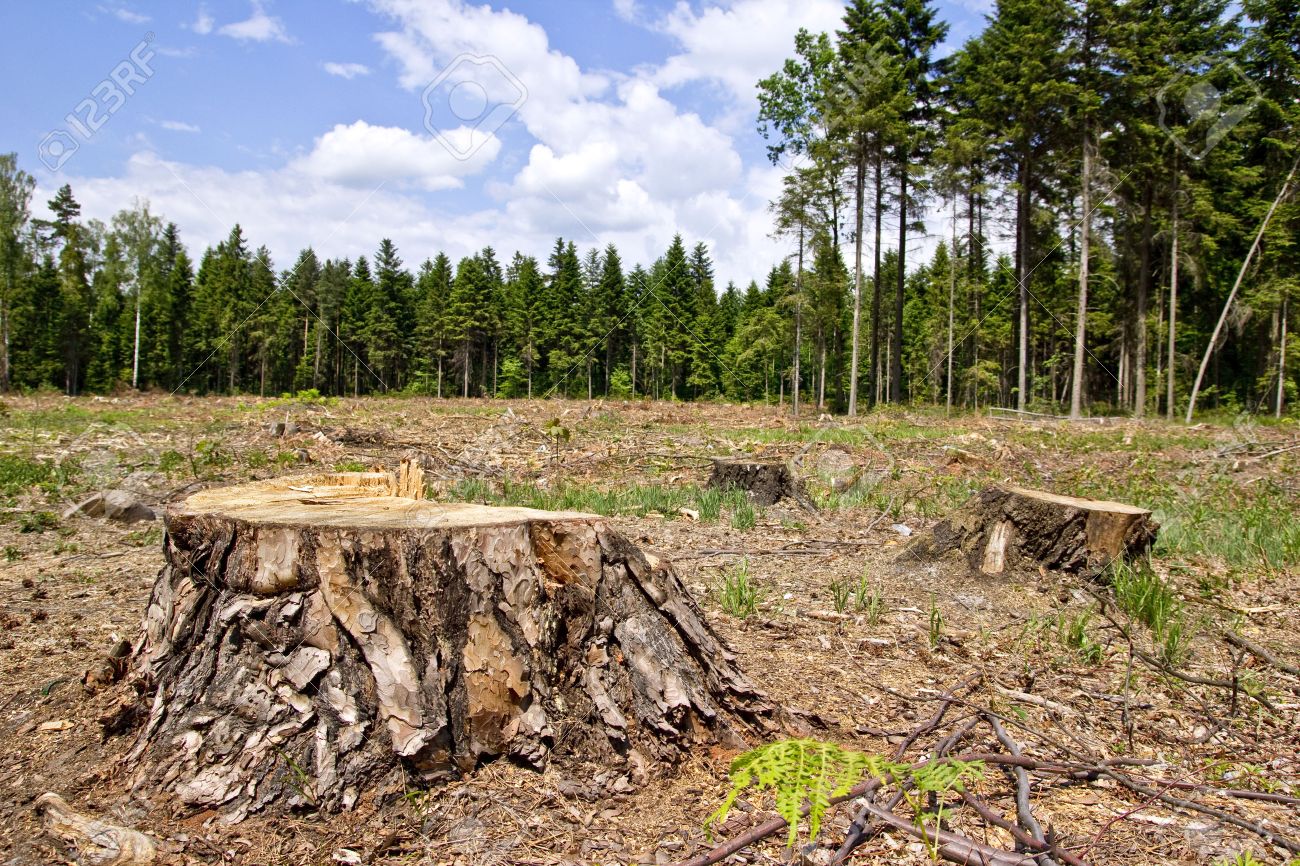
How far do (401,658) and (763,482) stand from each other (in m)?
6.42

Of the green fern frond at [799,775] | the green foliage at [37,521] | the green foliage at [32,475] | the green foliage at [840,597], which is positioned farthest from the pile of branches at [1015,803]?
the green foliage at [32,475]

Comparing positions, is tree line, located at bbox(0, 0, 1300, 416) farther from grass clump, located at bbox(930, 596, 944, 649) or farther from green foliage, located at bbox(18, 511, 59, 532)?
grass clump, located at bbox(930, 596, 944, 649)

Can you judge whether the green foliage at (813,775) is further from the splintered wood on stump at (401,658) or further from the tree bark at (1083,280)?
the tree bark at (1083,280)

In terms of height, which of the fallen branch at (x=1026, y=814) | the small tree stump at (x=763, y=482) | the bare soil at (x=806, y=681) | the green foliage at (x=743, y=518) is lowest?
the bare soil at (x=806, y=681)

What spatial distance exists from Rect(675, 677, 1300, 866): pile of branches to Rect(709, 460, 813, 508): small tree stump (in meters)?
5.12

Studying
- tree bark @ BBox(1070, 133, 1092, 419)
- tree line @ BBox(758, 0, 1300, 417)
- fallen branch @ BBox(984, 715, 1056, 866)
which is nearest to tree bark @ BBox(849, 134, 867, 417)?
tree line @ BBox(758, 0, 1300, 417)

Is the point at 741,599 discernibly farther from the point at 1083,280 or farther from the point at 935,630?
the point at 1083,280

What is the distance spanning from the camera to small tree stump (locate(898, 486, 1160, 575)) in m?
4.89

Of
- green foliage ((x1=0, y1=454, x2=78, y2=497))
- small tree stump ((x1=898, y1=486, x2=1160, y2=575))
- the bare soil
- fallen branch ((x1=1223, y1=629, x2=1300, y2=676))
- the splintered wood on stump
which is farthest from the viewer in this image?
green foliage ((x1=0, y1=454, x2=78, y2=497))

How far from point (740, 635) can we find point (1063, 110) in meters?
21.7

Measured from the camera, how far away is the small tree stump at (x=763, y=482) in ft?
27.2

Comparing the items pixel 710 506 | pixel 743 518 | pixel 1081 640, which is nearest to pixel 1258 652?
pixel 1081 640

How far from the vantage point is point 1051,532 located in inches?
196

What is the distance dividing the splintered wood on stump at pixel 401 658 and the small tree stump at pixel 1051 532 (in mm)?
3139
